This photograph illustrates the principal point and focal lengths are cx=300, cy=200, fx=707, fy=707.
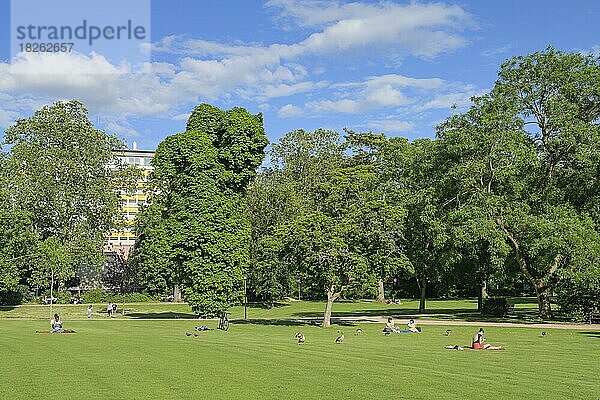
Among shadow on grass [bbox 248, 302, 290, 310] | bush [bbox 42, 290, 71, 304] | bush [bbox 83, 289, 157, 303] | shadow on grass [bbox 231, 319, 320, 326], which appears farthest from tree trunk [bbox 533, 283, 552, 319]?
bush [bbox 42, 290, 71, 304]

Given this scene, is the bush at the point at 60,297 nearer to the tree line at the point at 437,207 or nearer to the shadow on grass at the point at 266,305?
the shadow on grass at the point at 266,305

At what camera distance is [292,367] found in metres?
20.0

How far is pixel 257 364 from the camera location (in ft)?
68.3

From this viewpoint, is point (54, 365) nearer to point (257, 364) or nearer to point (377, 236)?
point (257, 364)

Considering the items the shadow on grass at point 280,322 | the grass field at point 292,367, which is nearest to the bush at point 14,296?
the shadow on grass at point 280,322

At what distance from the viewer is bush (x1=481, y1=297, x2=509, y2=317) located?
48562mm

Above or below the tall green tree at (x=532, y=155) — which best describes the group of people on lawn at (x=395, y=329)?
below

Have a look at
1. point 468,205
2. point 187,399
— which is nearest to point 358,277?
point 468,205

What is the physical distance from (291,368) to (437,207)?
29.7m

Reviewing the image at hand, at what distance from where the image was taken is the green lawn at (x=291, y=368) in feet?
50.6

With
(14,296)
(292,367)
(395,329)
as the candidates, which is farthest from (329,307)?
(14,296)

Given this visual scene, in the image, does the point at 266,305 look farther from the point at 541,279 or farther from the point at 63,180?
the point at 541,279

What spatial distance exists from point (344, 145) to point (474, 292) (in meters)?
23.1

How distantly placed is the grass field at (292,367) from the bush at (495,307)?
49.9 ft
